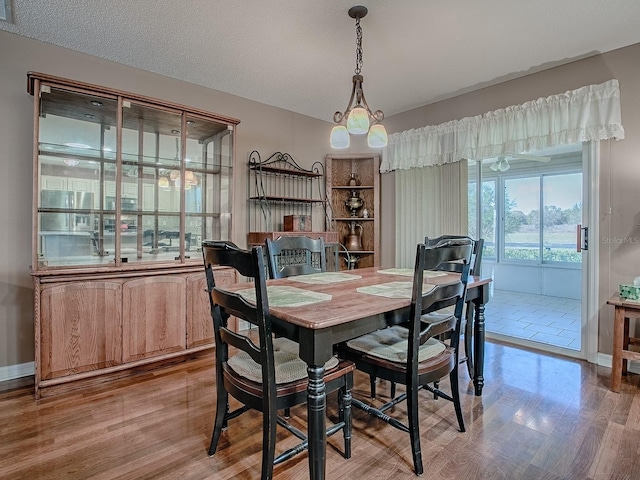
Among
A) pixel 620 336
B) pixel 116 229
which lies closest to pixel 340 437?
pixel 620 336

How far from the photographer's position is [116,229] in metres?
2.75

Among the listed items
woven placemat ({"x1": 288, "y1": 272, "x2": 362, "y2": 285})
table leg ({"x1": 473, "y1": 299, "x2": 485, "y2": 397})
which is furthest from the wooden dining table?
table leg ({"x1": 473, "y1": 299, "x2": 485, "y2": 397})

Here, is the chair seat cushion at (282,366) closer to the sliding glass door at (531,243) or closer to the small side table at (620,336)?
the small side table at (620,336)

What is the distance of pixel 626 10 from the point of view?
7.63ft

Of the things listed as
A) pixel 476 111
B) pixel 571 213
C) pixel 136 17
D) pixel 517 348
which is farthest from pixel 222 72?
pixel 571 213

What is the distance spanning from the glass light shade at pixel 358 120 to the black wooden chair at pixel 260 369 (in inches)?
45.1

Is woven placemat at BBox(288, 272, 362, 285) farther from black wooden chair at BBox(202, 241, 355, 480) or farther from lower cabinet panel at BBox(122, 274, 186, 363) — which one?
lower cabinet panel at BBox(122, 274, 186, 363)

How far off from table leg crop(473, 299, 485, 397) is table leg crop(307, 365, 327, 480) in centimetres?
145

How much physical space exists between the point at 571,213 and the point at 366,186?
7.98 feet

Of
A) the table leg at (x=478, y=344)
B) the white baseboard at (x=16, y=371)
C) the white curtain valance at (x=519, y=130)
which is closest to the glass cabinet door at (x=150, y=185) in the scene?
the white baseboard at (x=16, y=371)

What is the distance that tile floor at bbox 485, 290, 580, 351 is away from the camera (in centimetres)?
353

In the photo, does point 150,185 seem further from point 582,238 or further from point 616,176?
point 616,176

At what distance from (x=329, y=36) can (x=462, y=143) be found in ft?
6.23

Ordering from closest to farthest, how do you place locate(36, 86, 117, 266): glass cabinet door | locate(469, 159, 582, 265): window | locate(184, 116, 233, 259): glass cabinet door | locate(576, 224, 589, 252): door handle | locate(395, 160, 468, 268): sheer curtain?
locate(36, 86, 117, 266): glass cabinet door, locate(576, 224, 589, 252): door handle, locate(184, 116, 233, 259): glass cabinet door, locate(395, 160, 468, 268): sheer curtain, locate(469, 159, 582, 265): window
